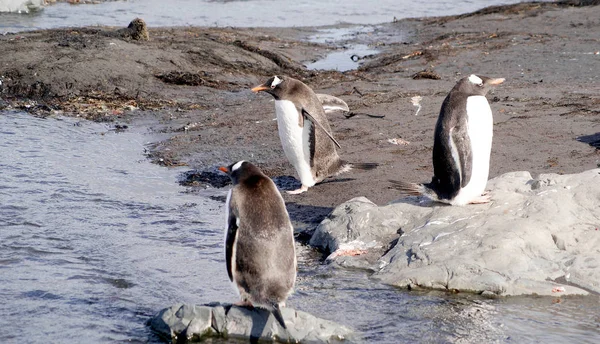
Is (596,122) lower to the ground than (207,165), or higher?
higher

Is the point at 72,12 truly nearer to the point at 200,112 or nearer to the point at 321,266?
the point at 200,112

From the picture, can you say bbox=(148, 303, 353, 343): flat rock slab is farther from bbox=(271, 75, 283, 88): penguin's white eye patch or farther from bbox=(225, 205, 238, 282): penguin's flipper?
bbox=(271, 75, 283, 88): penguin's white eye patch

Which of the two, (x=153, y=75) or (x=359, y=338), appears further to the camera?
(x=153, y=75)

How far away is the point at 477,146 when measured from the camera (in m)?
6.41

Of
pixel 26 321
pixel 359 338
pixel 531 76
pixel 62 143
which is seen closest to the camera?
pixel 359 338

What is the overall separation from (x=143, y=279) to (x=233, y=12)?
61.5ft

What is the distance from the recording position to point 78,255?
638cm

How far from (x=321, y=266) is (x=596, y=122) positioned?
4.31 metres

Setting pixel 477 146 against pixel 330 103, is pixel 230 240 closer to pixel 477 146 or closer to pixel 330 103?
pixel 477 146

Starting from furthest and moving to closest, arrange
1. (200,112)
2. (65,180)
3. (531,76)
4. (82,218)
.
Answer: (531,76) → (200,112) → (65,180) → (82,218)

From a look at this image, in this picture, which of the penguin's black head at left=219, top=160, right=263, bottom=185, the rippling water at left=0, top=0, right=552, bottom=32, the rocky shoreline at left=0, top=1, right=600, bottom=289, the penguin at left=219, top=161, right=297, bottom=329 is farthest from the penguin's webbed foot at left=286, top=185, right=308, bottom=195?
the rippling water at left=0, top=0, right=552, bottom=32

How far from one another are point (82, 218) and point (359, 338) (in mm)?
3411

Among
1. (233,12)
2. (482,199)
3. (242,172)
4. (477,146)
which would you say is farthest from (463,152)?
(233,12)

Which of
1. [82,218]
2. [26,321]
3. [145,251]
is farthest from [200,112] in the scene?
[26,321]
